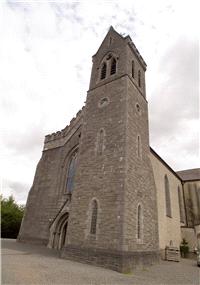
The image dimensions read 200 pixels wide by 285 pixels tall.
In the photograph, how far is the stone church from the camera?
11211mm

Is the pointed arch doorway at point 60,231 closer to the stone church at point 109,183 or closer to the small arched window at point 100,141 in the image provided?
the stone church at point 109,183

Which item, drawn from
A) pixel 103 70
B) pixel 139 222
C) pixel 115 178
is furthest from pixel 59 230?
pixel 103 70

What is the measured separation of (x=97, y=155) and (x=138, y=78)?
8723 millimetres

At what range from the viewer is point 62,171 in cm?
1955

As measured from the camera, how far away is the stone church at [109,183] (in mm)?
11211

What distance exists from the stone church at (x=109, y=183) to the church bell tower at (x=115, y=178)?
1.8 inches

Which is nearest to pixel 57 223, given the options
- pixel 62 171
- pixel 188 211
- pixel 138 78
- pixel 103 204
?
pixel 62 171

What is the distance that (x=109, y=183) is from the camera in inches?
479

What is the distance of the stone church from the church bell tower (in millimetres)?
46

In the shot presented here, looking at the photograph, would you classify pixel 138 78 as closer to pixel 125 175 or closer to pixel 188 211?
pixel 125 175

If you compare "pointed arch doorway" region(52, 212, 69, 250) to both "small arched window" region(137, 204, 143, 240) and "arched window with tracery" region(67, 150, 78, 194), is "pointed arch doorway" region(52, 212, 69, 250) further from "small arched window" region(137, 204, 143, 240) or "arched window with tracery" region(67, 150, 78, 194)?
"small arched window" region(137, 204, 143, 240)

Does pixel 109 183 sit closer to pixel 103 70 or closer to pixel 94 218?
pixel 94 218

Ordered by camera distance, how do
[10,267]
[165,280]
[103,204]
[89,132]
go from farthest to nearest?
1. [89,132]
2. [103,204]
3. [165,280]
4. [10,267]

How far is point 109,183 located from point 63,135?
11.0 metres
